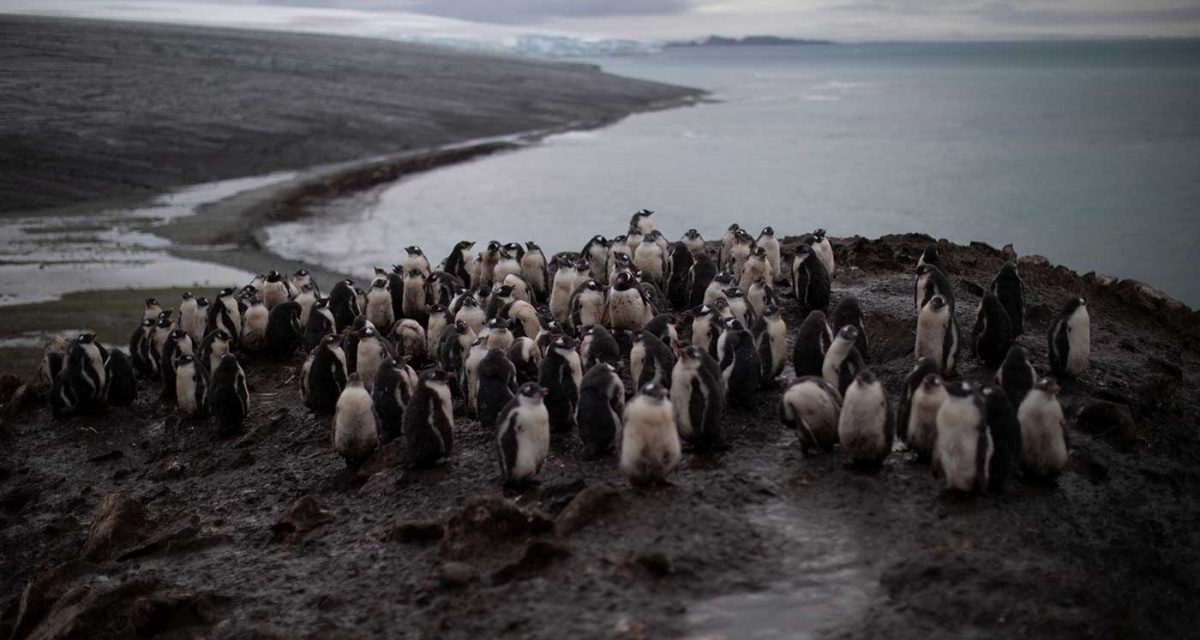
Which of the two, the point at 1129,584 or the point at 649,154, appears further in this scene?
the point at 649,154

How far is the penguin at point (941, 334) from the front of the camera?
8188 mm

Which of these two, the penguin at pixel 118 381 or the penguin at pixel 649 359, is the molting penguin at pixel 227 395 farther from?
the penguin at pixel 649 359

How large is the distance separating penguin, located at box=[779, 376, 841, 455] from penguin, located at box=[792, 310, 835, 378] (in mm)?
1386

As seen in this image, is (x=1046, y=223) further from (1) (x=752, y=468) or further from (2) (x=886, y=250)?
(1) (x=752, y=468)

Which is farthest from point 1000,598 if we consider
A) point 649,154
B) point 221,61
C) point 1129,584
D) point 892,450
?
Result: point 221,61

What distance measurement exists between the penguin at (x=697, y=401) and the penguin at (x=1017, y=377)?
2047mm

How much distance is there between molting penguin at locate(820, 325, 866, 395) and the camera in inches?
294

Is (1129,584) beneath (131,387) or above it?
above

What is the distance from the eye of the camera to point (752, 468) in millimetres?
6664

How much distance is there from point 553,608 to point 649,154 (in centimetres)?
3086

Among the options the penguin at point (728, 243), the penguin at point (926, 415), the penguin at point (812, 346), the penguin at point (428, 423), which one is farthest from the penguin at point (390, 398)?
the penguin at point (728, 243)

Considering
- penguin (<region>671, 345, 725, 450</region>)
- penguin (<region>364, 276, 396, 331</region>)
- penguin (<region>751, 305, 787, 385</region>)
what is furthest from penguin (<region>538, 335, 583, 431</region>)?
penguin (<region>364, 276, 396, 331</region>)


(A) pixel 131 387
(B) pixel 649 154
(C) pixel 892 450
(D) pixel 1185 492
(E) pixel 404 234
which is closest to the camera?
(D) pixel 1185 492

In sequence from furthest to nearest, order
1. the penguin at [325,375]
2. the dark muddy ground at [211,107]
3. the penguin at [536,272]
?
the dark muddy ground at [211,107] → the penguin at [536,272] → the penguin at [325,375]
